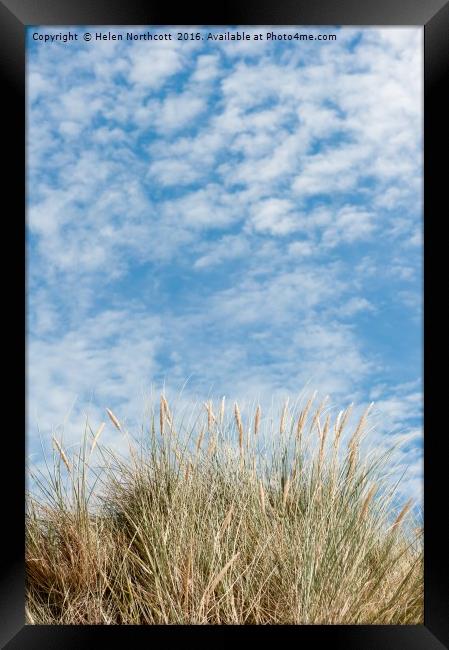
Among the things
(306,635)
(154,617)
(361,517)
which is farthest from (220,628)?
(361,517)

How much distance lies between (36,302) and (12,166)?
89 cm

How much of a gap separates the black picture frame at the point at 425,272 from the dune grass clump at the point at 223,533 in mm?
649

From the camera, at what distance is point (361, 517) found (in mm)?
2885

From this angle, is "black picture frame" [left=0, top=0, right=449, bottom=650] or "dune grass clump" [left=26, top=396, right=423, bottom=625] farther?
"dune grass clump" [left=26, top=396, right=423, bottom=625]

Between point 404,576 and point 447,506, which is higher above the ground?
point 447,506

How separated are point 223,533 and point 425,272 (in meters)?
1.45

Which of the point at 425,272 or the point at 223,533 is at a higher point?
the point at 425,272

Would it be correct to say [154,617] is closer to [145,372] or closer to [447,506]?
[145,372]

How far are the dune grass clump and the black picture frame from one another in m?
0.65

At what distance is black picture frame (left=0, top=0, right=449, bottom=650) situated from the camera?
6.42 feet

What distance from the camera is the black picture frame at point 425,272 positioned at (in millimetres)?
1957

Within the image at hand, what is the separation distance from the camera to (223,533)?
9.47ft

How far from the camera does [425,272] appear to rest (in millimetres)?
A: 2000

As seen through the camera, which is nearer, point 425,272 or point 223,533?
point 425,272
